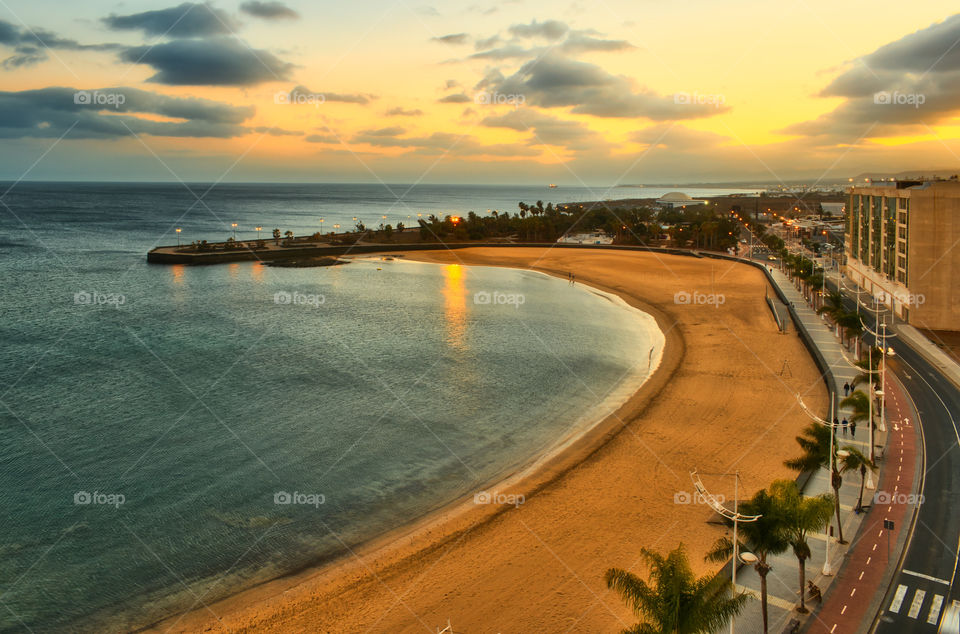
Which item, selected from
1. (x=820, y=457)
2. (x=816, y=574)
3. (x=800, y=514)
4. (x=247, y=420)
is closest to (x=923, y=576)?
(x=816, y=574)

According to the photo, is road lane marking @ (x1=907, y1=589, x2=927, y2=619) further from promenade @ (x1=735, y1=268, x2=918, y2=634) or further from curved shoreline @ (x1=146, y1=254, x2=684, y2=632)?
curved shoreline @ (x1=146, y1=254, x2=684, y2=632)

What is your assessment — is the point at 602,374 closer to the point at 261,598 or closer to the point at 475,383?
the point at 475,383

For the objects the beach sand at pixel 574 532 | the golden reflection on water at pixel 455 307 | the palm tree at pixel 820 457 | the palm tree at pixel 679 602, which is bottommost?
the beach sand at pixel 574 532

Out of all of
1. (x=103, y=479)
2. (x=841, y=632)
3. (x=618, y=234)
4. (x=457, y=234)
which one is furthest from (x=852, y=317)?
(x=457, y=234)

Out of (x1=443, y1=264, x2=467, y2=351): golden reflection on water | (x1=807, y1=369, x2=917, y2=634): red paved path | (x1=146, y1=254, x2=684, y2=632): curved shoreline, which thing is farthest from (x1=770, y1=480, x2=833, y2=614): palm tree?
(x1=443, y1=264, x2=467, y2=351): golden reflection on water

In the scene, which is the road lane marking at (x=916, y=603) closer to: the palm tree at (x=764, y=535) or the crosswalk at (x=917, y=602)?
the crosswalk at (x=917, y=602)

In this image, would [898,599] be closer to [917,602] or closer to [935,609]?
[917,602]

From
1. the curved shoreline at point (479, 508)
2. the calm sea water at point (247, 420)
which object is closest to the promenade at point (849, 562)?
the curved shoreline at point (479, 508)
